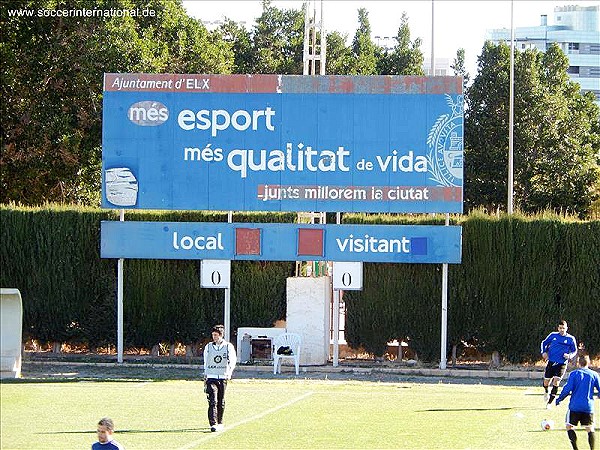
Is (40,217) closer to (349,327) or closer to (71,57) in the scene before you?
(349,327)

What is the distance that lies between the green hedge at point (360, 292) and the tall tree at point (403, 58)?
33505 millimetres

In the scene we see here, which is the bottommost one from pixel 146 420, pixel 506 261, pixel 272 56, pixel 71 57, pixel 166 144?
pixel 146 420

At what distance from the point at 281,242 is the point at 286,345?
2.45 meters

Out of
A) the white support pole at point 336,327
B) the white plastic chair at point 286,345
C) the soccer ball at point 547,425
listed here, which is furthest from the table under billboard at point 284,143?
the soccer ball at point 547,425

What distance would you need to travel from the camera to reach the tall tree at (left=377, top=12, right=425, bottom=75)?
6359 centimetres

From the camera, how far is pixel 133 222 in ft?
96.4

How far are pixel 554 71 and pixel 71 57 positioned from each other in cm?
2556

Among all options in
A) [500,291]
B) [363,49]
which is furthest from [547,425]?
[363,49]

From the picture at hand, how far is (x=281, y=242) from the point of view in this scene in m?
29.0

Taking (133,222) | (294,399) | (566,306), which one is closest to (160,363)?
(133,222)

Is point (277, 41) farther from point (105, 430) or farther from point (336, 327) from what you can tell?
point (105, 430)

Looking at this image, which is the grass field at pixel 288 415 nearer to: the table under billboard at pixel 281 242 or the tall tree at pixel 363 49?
the table under billboard at pixel 281 242

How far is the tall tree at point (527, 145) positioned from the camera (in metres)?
53.3

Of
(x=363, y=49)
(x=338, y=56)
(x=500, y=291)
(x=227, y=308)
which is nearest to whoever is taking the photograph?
(x=227, y=308)
